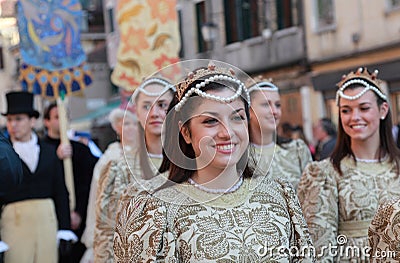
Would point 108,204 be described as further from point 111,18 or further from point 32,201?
point 111,18

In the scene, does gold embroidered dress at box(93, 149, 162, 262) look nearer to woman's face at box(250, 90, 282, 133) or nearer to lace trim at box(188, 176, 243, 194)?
woman's face at box(250, 90, 282, 133)

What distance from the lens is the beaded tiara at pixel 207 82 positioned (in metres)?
3.20

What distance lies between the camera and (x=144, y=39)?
7270mm

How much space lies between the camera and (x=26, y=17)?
7.94m

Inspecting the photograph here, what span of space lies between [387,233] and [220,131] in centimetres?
94

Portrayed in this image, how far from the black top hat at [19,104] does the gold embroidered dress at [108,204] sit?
1357mm

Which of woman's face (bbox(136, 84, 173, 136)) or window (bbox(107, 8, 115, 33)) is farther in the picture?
window (bbox(107, 8, 115, 33))

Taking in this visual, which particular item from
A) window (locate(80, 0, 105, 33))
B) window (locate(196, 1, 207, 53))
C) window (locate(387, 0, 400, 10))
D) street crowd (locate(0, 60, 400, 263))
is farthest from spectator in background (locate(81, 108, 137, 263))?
window (locate(80, 0, 105, 33))

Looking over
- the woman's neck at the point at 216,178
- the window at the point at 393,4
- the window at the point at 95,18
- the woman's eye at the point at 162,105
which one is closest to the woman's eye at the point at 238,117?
the woman's neck at the point at 216,178

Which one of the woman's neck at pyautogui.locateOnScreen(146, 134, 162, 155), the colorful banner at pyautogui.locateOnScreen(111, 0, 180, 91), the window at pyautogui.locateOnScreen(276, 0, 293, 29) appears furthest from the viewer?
the window at pyautogui.locateOnScreen(276, 0, 293, 29)

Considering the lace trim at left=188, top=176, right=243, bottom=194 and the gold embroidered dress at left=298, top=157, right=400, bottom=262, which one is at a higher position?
the lace trim at left=188, top=176, right=243, bottom=194

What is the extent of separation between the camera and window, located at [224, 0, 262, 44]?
19.7 metres

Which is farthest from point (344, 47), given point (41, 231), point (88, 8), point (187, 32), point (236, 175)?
point (88, 8)

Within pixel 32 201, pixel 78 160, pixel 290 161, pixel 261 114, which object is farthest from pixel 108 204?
pixel 78 160
